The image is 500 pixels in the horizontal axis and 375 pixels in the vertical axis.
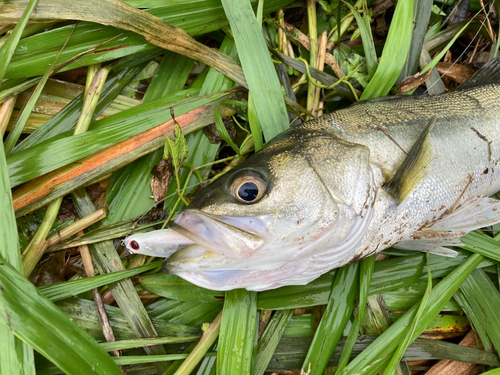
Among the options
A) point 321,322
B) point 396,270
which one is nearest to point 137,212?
point 321,322

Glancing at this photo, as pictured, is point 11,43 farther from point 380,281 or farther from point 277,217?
point 380,281

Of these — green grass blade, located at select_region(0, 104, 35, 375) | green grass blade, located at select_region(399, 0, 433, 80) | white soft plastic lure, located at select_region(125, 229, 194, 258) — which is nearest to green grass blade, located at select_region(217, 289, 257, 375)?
white soft plastic lure, located at select_region(125, 229, 194, 258)

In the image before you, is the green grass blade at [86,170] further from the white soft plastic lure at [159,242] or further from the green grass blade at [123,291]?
the white soft plastic lure at [159,242]

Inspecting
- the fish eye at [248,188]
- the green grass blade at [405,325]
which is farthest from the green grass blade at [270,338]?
the fish eye at [248,188]

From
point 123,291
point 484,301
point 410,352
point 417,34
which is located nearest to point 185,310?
point 123,291

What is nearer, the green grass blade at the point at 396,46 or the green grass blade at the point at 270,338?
the green grass blade at the point at 270,338
